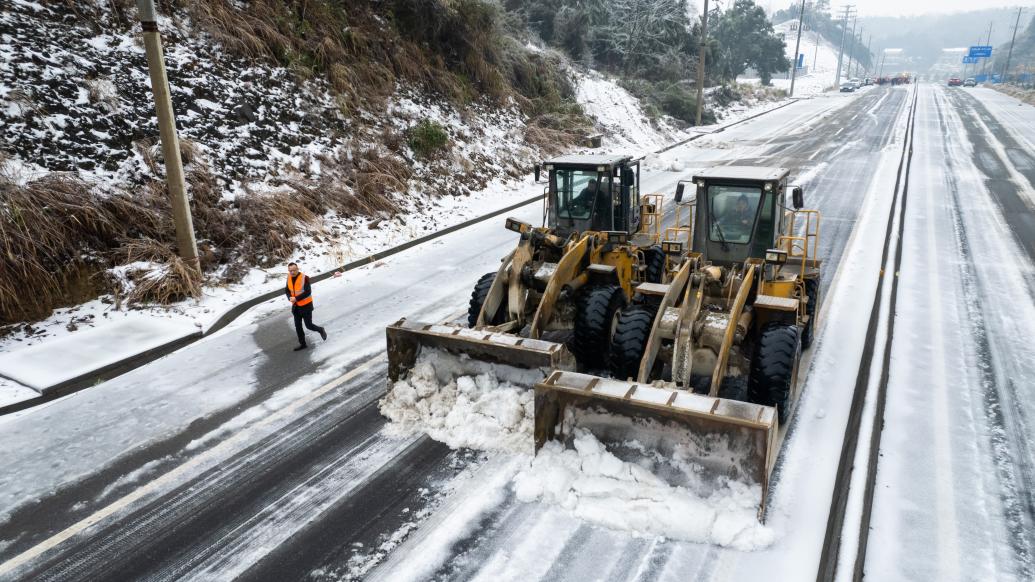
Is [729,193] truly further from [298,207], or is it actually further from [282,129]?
[282,129]

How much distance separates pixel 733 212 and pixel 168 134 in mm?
8486

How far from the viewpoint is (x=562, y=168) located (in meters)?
10.2

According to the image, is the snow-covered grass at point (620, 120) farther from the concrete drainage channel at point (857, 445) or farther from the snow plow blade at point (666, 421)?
the snow plow blade at point (666, 421)

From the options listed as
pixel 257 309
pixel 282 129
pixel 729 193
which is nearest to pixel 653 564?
pixel 729 193

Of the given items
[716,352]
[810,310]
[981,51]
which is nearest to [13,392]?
[716,352]

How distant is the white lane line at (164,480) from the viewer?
538 cm

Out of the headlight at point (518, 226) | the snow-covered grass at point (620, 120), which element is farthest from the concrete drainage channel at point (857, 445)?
the snow-covered grass at point (620, 120)

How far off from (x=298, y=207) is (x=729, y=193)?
30.2 ft

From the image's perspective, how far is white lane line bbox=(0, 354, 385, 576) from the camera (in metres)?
5.38

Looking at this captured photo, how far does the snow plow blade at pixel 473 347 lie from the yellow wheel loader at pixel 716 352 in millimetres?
571

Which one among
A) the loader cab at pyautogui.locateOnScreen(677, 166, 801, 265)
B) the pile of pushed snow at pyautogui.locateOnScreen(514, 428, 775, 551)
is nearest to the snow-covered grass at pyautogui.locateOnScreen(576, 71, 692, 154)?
the loader cab at pyautogui.locateOnScreen(677, 166, 801, 265)

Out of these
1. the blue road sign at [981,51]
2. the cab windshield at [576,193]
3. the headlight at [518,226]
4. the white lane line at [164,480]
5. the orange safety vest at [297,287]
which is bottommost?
the white lane line at [164,480]

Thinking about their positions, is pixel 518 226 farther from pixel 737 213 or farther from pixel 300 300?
pixel 300 300

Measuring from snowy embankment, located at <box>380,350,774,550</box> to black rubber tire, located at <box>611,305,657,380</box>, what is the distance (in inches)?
40.3
